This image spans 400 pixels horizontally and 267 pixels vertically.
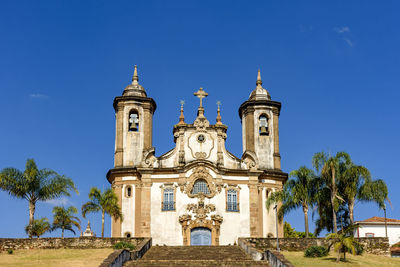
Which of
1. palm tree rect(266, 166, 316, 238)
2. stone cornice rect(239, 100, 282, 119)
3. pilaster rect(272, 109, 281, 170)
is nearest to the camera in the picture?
palm tree rect(266, 166, 316, 238)

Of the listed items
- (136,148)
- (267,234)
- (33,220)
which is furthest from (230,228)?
(33,220)

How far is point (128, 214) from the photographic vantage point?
1790 inches

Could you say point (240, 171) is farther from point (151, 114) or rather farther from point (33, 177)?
point (33, 177)

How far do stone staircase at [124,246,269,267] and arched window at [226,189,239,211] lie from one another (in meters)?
7.47

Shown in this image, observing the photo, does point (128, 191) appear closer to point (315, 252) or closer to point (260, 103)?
point (260, 103)

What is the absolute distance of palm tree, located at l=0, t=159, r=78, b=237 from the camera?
1563 inches

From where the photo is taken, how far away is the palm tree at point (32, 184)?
130 ft

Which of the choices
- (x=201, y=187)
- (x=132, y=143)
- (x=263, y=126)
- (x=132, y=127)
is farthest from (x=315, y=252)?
(x=132, y=127)

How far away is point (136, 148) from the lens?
Result: 4788 cm

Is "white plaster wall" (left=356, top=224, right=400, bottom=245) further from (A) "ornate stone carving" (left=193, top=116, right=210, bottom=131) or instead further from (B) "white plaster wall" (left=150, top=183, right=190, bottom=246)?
(B) "white plaster wall" (left=150, top=183, right=190, bottom=246)

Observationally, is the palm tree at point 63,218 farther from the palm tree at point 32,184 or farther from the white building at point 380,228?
the white building at point 380,228

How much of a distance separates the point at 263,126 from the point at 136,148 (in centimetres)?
998

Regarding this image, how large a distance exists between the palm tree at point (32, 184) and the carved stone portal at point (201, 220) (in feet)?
28.0

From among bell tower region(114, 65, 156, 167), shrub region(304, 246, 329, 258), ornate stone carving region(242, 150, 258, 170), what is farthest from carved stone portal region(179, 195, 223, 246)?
shrub region(304, 246, 329, 258)
